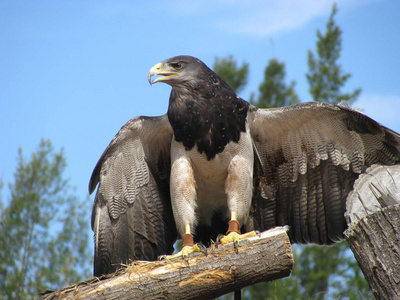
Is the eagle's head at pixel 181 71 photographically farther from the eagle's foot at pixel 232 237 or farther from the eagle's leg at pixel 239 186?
the eagle's foot at pixel 232 237

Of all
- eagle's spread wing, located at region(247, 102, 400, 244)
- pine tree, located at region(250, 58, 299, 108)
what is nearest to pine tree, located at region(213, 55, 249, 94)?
pine tree, located at region(250, 58, 299, 108)

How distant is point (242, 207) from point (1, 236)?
14960mm

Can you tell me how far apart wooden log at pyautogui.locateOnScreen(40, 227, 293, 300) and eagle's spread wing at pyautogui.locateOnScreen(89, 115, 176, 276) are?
143 centimetres

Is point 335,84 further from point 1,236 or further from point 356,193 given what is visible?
point 356,193

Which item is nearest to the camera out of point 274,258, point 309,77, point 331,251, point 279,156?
point 274,258

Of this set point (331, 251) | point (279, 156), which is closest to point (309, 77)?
point (331, 251)

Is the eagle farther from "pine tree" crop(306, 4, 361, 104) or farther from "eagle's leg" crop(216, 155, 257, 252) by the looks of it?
"pine tree" crop(306, 4, 361, 104)

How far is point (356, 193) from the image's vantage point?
228 inches

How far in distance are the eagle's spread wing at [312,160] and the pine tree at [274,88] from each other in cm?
1599

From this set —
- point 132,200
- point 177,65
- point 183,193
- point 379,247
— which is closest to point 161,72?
point 177,65

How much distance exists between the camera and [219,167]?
253 inches

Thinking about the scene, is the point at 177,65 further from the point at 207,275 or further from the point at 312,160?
the point at 207,275

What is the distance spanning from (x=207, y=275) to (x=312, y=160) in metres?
2.57

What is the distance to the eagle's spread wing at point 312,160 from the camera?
6.38 metres
